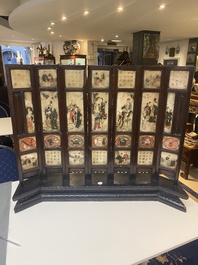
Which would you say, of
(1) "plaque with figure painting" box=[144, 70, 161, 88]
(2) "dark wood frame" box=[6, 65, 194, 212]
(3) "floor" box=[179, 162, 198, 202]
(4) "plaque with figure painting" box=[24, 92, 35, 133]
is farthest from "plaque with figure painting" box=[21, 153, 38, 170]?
(3) "floor" box=[179, 162, 198, 202]

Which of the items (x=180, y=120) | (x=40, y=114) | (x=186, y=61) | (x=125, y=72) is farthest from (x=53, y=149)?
(x=186, y=61)

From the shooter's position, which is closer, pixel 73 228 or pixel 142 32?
pixel 73 228

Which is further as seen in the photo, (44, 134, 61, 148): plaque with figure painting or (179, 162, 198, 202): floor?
(179, 162, 198, 202): floor

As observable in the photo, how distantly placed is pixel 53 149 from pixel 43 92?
0.85 ft

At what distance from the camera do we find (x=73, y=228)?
747 millimetres

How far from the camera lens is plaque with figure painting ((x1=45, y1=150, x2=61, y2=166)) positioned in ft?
3.09

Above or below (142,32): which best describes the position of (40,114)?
below

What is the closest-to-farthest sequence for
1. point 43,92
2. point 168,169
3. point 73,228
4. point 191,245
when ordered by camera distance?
point 73,228 → point 43,92 → point 168,169 → point 191,245

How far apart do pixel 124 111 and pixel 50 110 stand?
0.32m

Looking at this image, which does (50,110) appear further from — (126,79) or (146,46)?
(146,46)

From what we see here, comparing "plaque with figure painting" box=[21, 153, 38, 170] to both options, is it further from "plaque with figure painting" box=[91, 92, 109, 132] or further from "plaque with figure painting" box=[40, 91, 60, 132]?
"plaque with figure painting" box=[91, 92, 109, 132]

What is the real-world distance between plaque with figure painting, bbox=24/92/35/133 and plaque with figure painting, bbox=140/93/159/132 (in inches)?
18.7

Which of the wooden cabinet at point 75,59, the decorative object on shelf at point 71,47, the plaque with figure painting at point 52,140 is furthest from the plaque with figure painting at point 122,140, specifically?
the decorative object on shelf at point 71,47

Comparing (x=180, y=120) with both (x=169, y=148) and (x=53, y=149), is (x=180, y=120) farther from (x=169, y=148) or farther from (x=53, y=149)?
(x=53, y=149)
